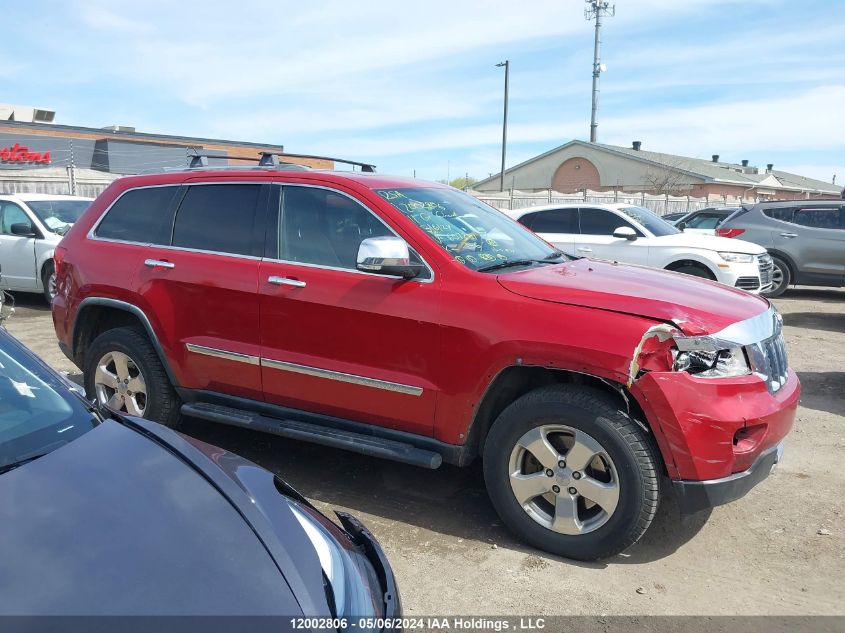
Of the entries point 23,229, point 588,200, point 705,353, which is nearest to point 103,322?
point 705,353

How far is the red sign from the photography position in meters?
31.3

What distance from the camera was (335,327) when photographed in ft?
12.9

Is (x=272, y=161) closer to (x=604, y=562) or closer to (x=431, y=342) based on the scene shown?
(x=431, y=342)

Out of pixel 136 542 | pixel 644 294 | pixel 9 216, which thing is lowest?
pixel 136 542

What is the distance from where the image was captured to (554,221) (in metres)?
10.8

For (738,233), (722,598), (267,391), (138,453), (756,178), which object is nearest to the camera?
(138,453)

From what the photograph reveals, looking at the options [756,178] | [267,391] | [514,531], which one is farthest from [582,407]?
[756,178]

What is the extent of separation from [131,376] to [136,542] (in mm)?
3218

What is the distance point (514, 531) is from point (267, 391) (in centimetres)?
168

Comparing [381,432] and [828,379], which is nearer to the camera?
[381,432]

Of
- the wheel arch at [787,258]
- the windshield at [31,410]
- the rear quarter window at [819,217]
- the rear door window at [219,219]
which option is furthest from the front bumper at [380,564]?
the rear quarter window at [819,217]

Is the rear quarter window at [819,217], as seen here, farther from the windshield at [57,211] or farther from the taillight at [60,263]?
the windshield at [57,211]

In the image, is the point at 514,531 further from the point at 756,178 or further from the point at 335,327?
the point at 756,178

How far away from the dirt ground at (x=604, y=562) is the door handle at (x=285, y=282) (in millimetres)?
1254
